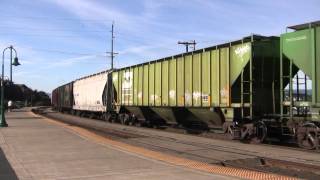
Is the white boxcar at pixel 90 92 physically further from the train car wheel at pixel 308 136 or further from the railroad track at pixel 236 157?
the train car wheel at pixel 308 136

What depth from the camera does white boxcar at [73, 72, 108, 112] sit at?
3959 cm

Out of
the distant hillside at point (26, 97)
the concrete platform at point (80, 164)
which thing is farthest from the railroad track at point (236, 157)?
the distant hillside at point (26, 97)

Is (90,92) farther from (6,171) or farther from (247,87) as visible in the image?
(6,171)

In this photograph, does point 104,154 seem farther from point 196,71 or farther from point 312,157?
point 196,71

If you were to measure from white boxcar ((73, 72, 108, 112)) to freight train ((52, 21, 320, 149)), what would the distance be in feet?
33.4

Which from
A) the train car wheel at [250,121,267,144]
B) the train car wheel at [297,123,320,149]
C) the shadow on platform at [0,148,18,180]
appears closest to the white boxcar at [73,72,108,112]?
the train car wheel at [250,121,267,144]

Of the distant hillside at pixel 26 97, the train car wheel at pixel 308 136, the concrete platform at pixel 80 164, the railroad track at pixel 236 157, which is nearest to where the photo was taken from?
the concrete platform at pixel 80 164

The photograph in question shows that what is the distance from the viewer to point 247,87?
20.1 meters

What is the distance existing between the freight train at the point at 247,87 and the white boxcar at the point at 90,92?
33.4 ft

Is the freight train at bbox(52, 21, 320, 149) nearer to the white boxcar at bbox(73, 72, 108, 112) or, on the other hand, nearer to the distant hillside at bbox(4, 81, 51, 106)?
the white boxcar at bbox(73, 72, 108, 112)

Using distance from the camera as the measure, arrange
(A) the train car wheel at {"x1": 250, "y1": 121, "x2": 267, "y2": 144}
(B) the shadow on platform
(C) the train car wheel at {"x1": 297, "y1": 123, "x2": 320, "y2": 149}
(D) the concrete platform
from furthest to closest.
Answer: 1. (A) the train car wheel at {"x1": 250, "y1": 121, "x2": 267, "y2": 144}
2. (C) the train car wheel at {"x1": 297, "y1": 123, "x2": 320, "y2": 149}
3. (D) the concrete platform
4. (B) the shadow on platform

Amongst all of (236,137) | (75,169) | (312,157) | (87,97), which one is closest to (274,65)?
(236,137)

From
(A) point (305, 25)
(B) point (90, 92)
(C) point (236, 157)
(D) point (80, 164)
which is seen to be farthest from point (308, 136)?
(B) point (90, 92)

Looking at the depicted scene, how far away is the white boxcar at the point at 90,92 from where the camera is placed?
1559 inches
